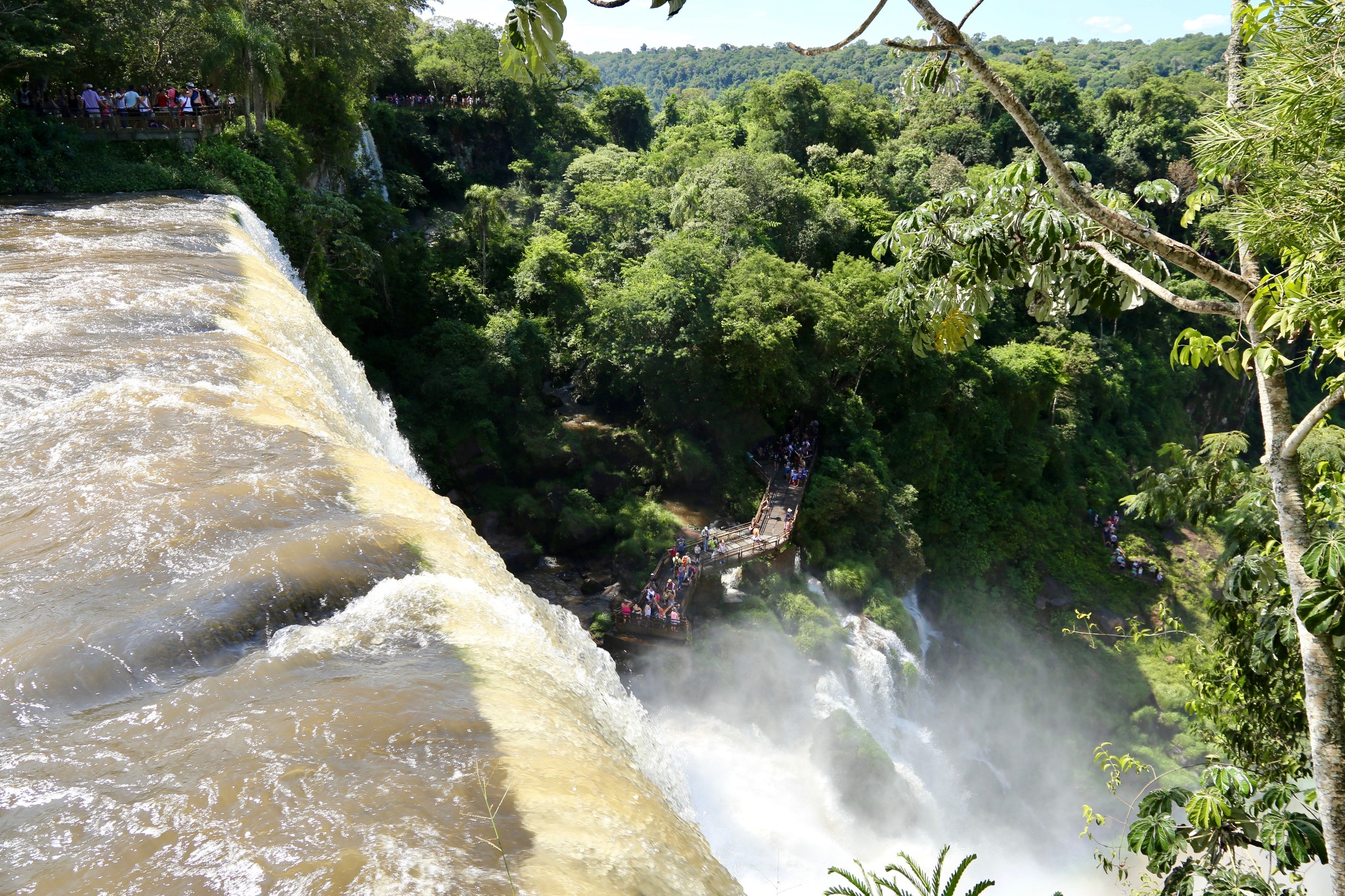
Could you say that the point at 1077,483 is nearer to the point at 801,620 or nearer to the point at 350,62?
the point at 801,620

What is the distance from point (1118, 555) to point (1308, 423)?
26.9 meters

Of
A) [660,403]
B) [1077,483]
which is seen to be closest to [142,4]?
[660,403]

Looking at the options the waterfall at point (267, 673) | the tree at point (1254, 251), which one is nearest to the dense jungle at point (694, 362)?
the waterfall at point (267, 673)

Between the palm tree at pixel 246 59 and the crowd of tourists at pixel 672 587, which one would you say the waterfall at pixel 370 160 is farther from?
the crowd of tourists at pixel 672 587

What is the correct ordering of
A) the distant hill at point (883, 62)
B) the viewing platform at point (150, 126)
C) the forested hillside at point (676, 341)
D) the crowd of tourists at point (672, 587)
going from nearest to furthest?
1. the viewing platform at point (150, 126)
2. the crowd of tourists at point (672, 587)
3. the forested hillside at point (676, 341)
4. the distant hill at point (883, 62)

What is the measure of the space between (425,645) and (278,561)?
1109 millimetres

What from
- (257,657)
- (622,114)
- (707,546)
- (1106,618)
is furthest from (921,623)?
(622,114)

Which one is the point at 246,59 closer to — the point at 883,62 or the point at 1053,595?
the point at 1053,595

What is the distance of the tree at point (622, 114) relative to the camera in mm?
47656

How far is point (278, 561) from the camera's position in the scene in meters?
4.81

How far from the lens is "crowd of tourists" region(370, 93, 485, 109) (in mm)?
35438

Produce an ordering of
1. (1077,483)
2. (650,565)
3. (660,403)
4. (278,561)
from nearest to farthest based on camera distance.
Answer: (278,561) < (650,565) < (660,403) < (1077,483)

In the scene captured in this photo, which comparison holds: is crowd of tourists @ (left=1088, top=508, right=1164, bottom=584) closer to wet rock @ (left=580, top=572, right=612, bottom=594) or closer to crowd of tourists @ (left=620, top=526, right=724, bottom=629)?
crowd of tourists @ (left=620, top=526, right=724, bottom=629)

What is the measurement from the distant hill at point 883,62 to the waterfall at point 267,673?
111m
